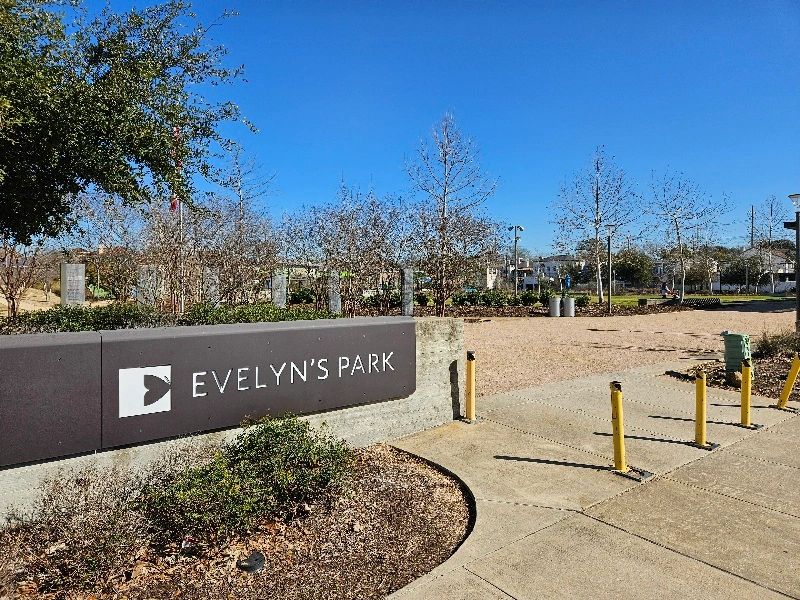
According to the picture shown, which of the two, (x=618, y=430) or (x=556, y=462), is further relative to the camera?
(x=556, y=462)

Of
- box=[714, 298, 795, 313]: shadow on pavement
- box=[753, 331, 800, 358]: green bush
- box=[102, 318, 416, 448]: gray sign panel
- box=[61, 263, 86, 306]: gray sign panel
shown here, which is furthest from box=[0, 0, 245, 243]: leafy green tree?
box=[714, 298, 795, 313]: shadow on pavement

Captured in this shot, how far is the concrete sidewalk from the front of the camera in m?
3.30

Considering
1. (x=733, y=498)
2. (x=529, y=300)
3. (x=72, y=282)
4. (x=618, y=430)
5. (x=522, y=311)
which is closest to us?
(x=733, y=498)

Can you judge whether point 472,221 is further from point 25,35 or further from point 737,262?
point 737,262

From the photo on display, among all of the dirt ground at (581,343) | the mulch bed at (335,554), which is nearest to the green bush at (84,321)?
the mulch bed at (335,554)

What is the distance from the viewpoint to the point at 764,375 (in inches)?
383

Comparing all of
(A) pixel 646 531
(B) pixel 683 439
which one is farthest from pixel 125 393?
(B) pixel 683 439

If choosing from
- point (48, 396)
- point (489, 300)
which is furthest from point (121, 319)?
point (489, 300)

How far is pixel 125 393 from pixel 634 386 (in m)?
8.16

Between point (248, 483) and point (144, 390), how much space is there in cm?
121

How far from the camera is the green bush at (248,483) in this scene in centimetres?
358

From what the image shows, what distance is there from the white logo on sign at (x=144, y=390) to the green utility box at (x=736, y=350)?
9.54m

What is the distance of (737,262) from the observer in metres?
66.0

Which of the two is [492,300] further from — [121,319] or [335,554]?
[335,554]
